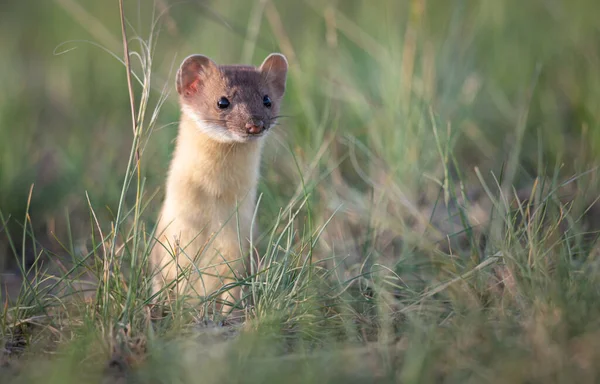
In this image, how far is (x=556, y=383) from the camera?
7.55 ft

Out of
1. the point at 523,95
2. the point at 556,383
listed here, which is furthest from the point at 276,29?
the point at 556,383

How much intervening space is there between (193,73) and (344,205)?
120 centimetres

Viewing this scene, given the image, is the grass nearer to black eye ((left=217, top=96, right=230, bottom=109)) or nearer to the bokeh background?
the bokeh background

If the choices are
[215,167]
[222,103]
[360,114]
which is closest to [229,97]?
[222,103]

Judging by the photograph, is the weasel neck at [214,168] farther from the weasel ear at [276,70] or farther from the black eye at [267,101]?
the weasel ear at [276,70]

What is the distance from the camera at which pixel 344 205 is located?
440 cm

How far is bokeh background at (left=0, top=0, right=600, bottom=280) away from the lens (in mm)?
4449

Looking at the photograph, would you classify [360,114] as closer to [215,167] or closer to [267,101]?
[267,101]

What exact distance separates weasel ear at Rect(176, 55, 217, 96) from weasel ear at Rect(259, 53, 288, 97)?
30cm

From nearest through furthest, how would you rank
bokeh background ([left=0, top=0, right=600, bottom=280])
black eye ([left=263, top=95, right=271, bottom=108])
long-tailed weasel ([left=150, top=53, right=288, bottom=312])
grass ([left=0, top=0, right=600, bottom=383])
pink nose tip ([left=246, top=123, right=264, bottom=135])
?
grass ([left=0, top=0, right=600, bottom=383]) < pink nose tip ([left=246, top=123, right=264, bottom=135]) < long-tailed weasel ([left=150, top=53, right=288, bottom=312]) < black eye ([left=263, top=95, right=271, bottom=108]) < bokeh background ([left=0, top=0, right=600, bottom=280])

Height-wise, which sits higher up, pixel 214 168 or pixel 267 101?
pixel 267 101

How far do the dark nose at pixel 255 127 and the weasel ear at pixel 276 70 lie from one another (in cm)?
46

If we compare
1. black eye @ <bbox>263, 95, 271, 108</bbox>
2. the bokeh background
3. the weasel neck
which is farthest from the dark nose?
the bokeh background

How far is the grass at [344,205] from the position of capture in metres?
2.59
